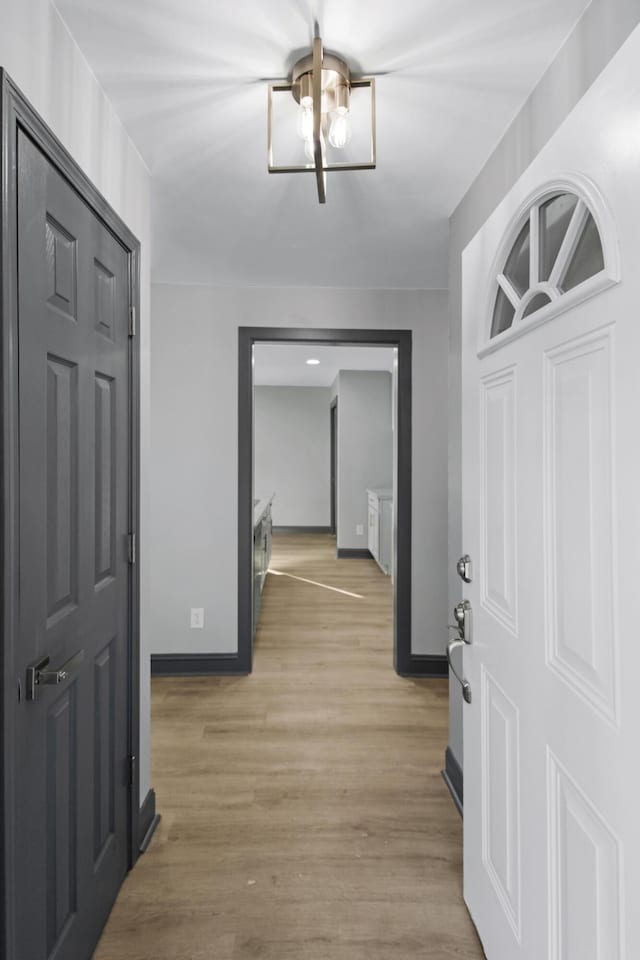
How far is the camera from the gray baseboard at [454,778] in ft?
6.99

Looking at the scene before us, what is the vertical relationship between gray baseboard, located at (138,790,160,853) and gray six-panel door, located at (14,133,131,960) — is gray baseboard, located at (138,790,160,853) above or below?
below

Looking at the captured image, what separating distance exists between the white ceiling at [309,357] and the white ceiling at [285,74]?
264 centimetres

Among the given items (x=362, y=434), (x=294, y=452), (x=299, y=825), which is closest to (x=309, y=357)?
(x=362, y=434)

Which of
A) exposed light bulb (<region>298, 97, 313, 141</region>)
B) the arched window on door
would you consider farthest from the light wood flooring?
exposed light bulb (<region>298, 97, 313, 141</region>)

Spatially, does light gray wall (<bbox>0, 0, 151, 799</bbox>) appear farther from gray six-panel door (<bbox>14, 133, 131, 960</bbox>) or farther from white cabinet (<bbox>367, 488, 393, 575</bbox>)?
white cabinet (<bbox>367, 488, 393, 575</bbox>)

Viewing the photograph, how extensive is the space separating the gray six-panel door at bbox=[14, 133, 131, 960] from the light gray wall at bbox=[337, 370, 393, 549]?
18.7 ft

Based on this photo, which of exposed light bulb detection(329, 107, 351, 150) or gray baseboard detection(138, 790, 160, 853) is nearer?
exposed light bulb detection(329, 107, 351, 150)

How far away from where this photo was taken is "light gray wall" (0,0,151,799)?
3.68ft

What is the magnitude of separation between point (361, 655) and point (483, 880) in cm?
234

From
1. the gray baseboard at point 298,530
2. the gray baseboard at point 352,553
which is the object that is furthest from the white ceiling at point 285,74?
the gray baseboard at point 298,530

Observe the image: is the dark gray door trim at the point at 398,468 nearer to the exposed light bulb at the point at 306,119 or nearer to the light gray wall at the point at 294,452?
the exposed light bulb at the point at 306,119

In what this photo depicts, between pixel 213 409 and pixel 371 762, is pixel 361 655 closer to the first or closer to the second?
pixel 371 762

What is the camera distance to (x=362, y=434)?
7.45m

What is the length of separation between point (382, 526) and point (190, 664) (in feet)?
10.9
